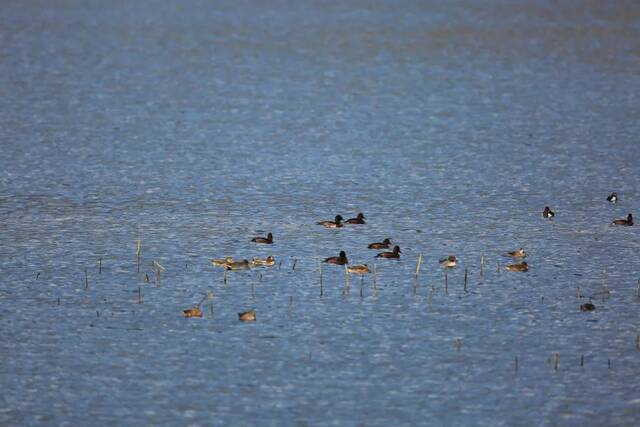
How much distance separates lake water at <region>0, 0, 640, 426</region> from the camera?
10.0 metres

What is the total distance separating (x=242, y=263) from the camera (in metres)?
13.6

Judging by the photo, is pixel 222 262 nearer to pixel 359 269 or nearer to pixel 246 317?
pixel 359 269

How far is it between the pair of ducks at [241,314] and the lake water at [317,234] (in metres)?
0.07

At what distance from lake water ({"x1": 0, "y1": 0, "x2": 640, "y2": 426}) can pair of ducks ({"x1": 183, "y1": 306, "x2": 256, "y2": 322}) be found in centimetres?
7

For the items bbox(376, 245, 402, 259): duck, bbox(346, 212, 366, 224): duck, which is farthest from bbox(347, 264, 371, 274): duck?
bbox(346, 212, 366, 224): duck

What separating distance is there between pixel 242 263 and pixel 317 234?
1.92 meters

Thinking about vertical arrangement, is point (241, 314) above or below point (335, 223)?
below

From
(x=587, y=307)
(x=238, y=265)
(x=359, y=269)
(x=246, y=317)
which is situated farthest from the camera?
(x=238, y=265)

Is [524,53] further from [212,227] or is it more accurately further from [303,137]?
[212,227]

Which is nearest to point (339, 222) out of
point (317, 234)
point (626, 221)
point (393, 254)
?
point (317, 234)

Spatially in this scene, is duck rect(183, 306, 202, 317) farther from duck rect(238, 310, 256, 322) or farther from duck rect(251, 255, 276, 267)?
duck rect(251, 255, 276, 267)

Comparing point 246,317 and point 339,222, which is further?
point 339,222

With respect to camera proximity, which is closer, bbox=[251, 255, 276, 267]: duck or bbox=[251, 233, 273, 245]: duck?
bbox=[251, 255, 276, 267]: duck

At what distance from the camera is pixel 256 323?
1171cm
